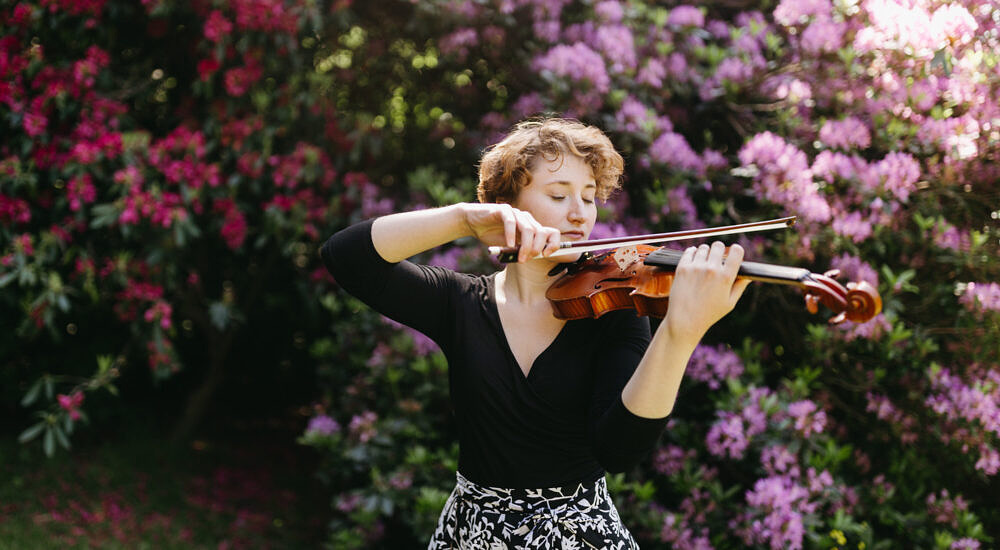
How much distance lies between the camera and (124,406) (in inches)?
180

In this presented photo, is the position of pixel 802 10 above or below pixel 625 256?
above

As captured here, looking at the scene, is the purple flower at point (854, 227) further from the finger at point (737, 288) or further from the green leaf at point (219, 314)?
the green leaf at point (219, 314)

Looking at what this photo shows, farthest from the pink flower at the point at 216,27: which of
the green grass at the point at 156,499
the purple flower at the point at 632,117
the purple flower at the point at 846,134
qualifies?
the purple flower at the point at 846,134

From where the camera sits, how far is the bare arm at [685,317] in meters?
1.15

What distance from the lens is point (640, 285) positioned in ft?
4.52

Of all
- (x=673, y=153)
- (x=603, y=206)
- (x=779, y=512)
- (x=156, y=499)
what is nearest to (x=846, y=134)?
(x=673, y=153)

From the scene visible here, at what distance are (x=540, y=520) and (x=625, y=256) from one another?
0.55 meters

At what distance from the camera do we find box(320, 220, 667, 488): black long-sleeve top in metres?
1.50

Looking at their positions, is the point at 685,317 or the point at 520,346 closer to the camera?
the point at 685,317

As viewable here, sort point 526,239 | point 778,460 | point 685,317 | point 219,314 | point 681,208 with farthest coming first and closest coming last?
1. point 219,314
2. point 681,208
3. point 778,460
4. point 526,239
5. point 685,317

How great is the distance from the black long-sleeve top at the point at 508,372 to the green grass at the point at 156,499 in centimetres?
251

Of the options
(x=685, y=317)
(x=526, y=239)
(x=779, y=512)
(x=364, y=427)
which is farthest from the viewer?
(x=364, y=427)

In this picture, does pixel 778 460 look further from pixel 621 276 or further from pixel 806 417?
pixel 621 276

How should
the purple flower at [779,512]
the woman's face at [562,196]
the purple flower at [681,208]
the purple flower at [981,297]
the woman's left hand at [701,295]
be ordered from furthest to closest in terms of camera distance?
1. the purple flower at [681,208]
2. the purple flower at [981,297]
3. the purple flower at [779,512]
4. the woman's face at [562,196]
5. the woman's left hand at [701,295]
